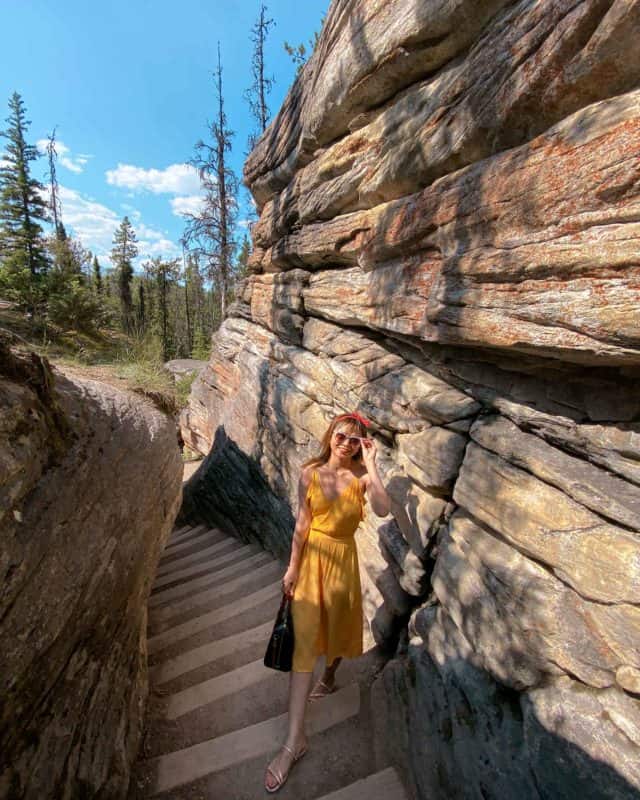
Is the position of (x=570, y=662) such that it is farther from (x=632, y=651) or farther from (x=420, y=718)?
(x=420, y=718)

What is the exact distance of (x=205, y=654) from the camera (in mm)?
3818

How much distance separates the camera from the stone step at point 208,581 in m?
5.09

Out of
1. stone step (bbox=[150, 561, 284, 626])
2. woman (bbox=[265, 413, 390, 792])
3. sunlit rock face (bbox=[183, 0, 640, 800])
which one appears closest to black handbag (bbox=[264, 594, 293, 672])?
woman (bbox=[265, 413, 390, 792])

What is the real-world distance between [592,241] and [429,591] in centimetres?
251

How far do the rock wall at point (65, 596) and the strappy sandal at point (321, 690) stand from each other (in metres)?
1.30

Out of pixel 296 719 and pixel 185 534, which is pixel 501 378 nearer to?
pixel 296 719

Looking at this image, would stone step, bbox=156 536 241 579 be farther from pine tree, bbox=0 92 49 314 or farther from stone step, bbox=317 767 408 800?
pine tree, bbox=0 92 49 314

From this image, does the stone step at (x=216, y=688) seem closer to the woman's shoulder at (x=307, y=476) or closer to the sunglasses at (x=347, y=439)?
the woman's shoulder at (x=307, y=476)

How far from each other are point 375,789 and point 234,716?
4.03 ft

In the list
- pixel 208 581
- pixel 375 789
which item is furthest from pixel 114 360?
pixel 375 789

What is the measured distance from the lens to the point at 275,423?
20.2 feet

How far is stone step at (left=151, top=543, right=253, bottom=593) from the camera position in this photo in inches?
222

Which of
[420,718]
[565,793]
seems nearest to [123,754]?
[420,718]

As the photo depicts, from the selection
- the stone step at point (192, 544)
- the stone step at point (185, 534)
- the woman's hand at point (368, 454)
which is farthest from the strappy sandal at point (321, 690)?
the stone step at point (185, 534)
